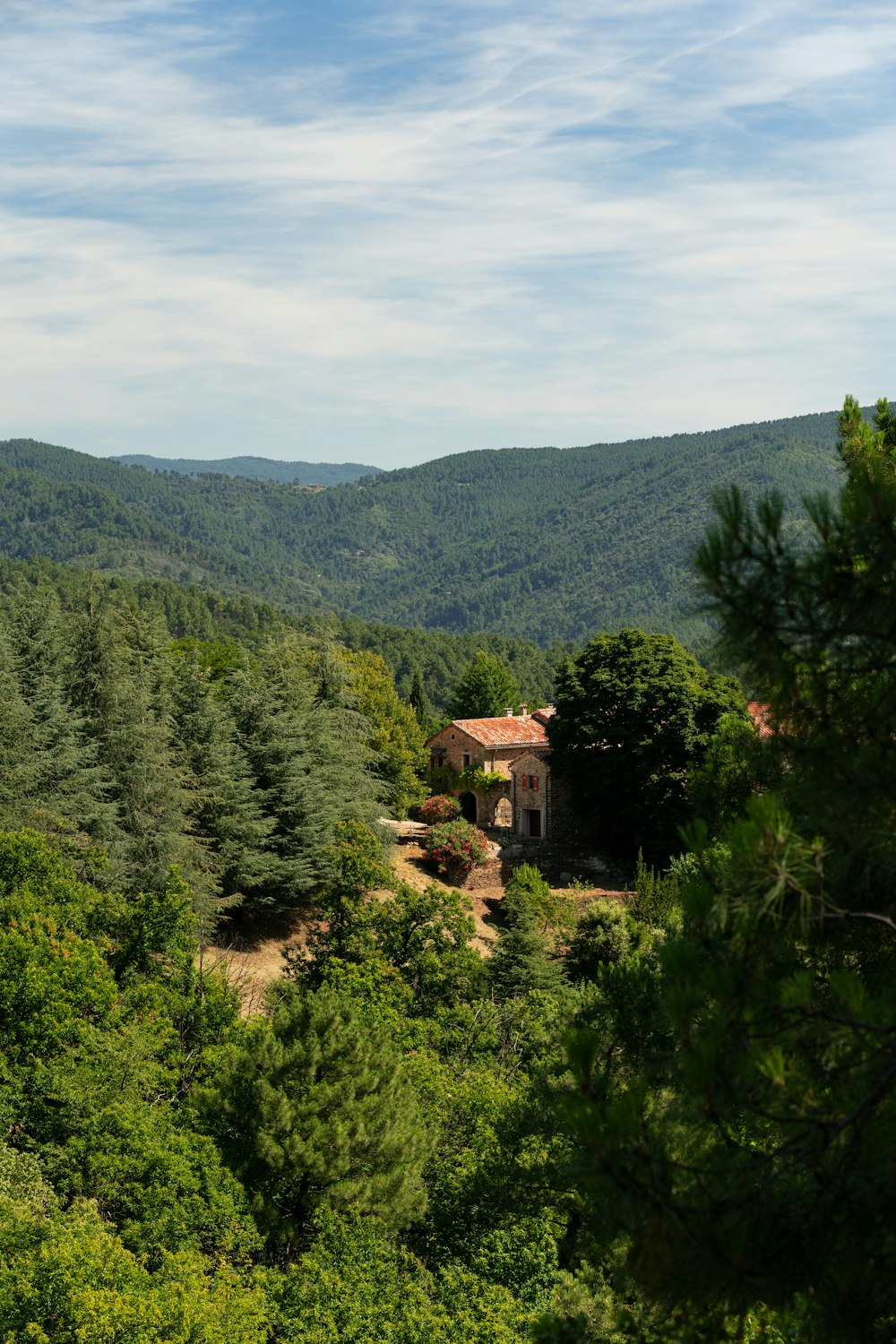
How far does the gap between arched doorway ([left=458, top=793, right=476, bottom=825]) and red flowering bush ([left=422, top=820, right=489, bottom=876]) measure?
7.72 metres

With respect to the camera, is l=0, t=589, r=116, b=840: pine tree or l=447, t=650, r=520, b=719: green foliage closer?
l=0, t=589, r=116, b=840: pine tree

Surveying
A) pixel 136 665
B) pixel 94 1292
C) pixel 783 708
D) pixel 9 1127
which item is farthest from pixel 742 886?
pixel 136 665

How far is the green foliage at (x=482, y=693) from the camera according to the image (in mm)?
69438

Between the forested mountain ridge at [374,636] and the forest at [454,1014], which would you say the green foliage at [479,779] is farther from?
the forested mountain ridge at [374,636]

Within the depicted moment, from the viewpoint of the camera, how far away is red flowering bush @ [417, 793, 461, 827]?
140ft

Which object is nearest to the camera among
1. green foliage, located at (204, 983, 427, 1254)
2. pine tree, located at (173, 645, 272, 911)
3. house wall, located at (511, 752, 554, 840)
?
green foliage, located at (204, 983, 427, 1254)

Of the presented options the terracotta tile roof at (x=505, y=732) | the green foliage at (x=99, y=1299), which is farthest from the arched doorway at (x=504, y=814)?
the green foliage at (x=99, y=1299)

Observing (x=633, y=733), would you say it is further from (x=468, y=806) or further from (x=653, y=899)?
(x=653, y=899)

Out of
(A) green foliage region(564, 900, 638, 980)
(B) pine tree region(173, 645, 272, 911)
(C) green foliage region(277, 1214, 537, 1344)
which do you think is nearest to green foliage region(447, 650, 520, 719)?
(B) pine tree region(173, 645, 272, 911)

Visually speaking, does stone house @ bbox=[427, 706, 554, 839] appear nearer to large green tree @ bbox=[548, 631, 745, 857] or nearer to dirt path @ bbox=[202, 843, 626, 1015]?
large green tree @ bbox=[548, 631, 745, 857]

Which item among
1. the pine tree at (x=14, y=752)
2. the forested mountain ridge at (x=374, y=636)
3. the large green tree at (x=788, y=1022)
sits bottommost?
the forested mountain ridge at (x=374, y=636)

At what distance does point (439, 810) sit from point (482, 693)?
2735 cm

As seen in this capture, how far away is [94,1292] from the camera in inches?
426

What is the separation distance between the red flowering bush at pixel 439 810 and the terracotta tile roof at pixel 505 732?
335 cm
